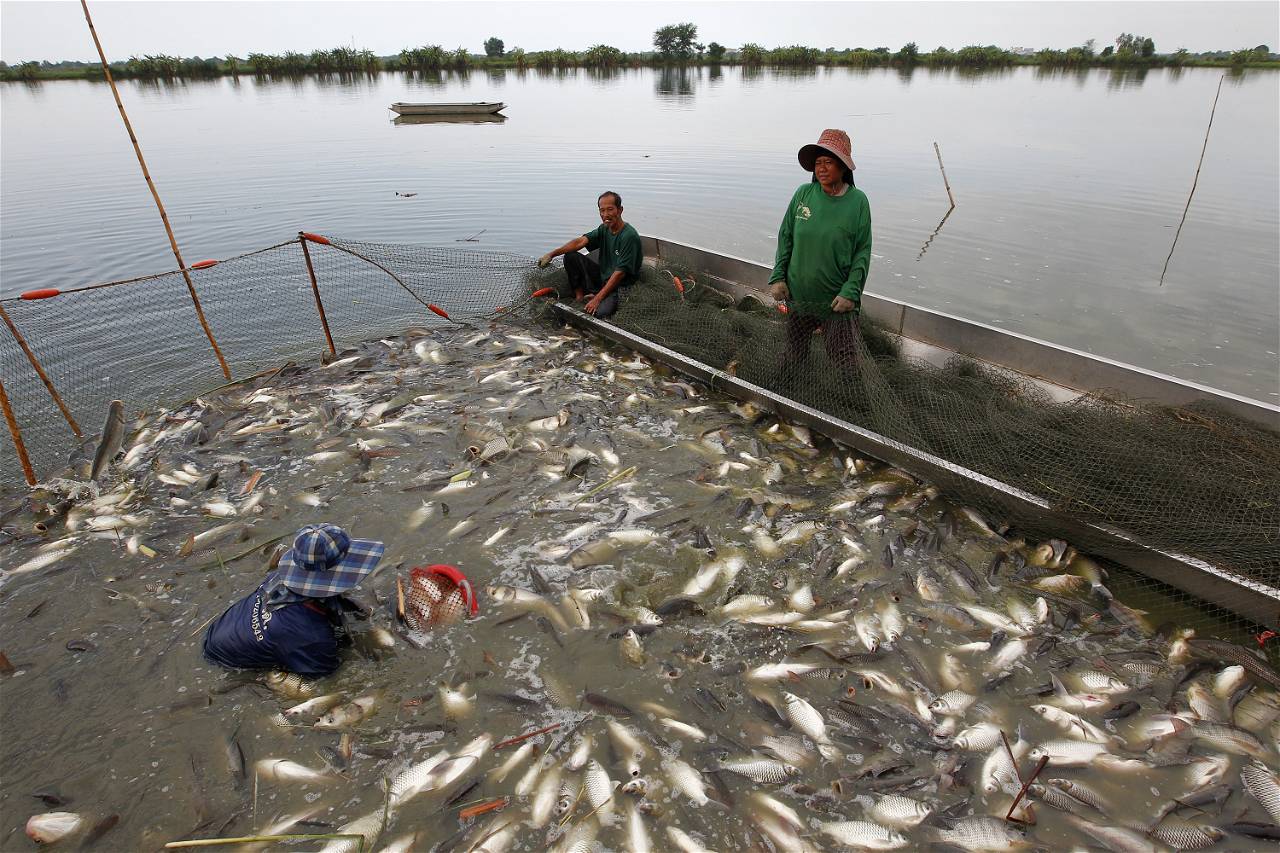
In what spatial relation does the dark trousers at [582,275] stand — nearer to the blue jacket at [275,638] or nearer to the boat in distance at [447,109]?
the blue jacket at [275,638]

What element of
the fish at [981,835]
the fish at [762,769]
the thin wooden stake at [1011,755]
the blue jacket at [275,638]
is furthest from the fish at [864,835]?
the blue jacket at [275,638]

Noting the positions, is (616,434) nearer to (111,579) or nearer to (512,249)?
(111,579)

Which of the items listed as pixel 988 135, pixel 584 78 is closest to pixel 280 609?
pixel 988 135

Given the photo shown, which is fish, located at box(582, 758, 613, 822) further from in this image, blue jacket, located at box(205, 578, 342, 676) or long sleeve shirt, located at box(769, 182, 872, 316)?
long sleeve shirt, located at box(769, 182, 872, 316)

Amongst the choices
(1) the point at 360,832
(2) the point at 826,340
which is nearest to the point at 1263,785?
(2) the point at 826,340

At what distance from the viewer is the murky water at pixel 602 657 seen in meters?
3.00

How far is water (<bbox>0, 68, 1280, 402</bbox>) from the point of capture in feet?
33.8

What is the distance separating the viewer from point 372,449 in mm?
5770

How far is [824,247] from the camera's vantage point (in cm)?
556

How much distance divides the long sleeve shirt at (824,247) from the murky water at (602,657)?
1348 millimetres

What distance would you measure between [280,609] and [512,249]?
11.1 m

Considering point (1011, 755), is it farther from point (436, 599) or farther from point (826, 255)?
point (826, 255)

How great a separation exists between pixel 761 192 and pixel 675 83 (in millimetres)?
43846

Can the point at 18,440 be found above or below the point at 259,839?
above
